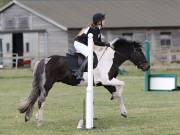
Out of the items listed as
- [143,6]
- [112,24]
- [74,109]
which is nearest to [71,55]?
[74,109]

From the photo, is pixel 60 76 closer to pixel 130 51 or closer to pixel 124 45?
pixel 124 45

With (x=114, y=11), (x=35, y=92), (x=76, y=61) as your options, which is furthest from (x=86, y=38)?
(x=114, y=11)

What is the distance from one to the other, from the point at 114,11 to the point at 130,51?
42.5 meters

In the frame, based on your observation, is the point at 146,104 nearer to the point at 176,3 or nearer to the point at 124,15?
the point at 124,15

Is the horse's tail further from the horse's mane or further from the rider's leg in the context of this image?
the horse's mane

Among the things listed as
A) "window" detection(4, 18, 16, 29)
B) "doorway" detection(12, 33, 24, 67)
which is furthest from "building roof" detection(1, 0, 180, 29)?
"doorway" detection(12, 33, 24, 67)

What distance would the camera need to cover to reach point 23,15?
180 ft

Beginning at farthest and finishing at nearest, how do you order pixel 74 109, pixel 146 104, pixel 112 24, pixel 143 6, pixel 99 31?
1. pixel 143 6
2. pixel 112 24
3. pixel 146 104
4. pixel 74 109
5. pixel 99 31

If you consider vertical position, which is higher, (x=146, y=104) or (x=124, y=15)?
(x=124, y=15)

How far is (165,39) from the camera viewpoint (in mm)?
54938

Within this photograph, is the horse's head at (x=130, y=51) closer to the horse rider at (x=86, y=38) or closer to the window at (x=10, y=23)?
the horse rider at (x=86, y=38)

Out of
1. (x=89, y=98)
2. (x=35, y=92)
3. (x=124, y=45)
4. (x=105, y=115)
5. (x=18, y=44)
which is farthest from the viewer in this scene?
(x=18, y=44)

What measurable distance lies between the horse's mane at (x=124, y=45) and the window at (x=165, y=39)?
133 feet

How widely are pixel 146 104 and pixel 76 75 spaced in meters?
5.25
